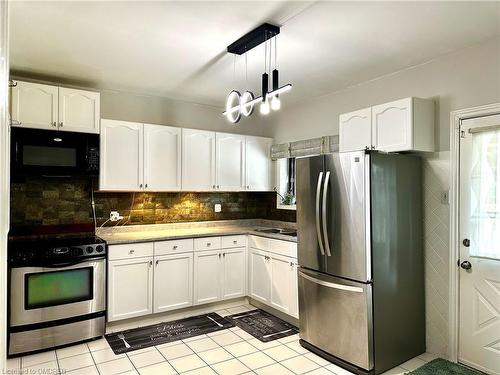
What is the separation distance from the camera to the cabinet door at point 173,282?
3771mm

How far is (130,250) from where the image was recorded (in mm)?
3615

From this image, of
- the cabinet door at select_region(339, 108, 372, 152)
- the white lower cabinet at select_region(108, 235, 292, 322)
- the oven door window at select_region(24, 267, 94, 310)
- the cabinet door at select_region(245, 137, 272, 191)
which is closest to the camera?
the oven door window at select_region(24, 267, 94, 310)

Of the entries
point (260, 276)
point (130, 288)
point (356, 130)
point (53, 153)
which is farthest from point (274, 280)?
point (53, 153)

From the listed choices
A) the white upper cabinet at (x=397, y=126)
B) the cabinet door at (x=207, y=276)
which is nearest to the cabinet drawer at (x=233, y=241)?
the cabinet door at (x=207, y=276)

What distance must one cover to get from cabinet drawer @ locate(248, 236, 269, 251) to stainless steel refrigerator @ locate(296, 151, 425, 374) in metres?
0.85

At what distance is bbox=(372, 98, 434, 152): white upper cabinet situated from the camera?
9.65 ft

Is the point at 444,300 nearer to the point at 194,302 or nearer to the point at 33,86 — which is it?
the point at 194,302

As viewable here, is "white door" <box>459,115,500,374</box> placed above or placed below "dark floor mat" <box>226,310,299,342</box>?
above

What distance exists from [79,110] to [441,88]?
3.42 m

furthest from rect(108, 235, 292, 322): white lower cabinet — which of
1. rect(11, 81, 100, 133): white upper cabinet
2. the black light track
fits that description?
the black light track

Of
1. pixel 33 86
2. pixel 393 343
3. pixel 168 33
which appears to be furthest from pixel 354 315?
pixel 33 86

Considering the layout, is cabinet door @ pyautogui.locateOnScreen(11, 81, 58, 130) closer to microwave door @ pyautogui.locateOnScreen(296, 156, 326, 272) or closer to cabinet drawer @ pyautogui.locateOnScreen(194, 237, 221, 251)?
cabinet drawer @ pyautogui.locateOnScreen(194, 237, 221, 251)

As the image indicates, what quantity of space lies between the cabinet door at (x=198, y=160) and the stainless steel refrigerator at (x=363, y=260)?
60.4 inches

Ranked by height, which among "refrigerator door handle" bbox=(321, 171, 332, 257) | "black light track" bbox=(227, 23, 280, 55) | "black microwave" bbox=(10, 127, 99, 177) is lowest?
"refrigerator door handle" bbox=(321, 171, 332, 257)
